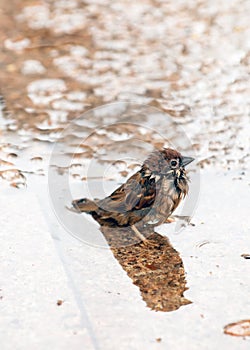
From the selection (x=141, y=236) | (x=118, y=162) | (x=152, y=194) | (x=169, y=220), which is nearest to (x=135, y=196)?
(x=152, y=194)

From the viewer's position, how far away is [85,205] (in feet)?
14.1

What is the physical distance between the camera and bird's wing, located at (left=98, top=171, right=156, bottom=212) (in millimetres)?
4047

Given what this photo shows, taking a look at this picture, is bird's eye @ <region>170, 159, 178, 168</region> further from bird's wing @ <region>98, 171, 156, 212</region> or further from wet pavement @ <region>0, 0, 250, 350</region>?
wet pavement @ <region>0, 0, 250, 350</region>

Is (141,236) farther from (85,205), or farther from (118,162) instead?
(118,162)

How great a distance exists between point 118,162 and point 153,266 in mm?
1538

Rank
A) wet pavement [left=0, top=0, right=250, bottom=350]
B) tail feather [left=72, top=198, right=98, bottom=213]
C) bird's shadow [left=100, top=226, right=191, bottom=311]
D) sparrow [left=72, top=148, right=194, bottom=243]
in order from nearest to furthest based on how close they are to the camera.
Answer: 1. wet pavement [left=0, top=0, right=250, bottom=350]
2. bird's shadow [left=100, top=226, right=191, bottom=311]
3. sparrow [left=72, top=148, right=194, bottom=243]
4. tail feather [left=72, top=198, right=98, bottom=213]

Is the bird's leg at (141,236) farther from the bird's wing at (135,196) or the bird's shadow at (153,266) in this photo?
the bird's wing at (135,196)

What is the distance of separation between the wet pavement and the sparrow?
5.5 inches

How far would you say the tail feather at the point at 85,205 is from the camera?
13.9 feet

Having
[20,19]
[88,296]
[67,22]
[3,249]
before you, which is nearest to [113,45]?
[67,22]

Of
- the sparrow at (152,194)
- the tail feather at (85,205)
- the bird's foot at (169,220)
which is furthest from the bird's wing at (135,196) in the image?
the bird's foot at (169,220)

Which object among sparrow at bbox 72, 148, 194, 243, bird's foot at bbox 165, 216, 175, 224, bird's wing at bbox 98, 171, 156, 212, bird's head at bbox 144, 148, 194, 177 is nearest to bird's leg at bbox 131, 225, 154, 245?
sparrow at bbox 72, 148, 194, 243

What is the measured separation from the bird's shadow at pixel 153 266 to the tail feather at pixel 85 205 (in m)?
0.14

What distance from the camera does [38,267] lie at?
3781mm
